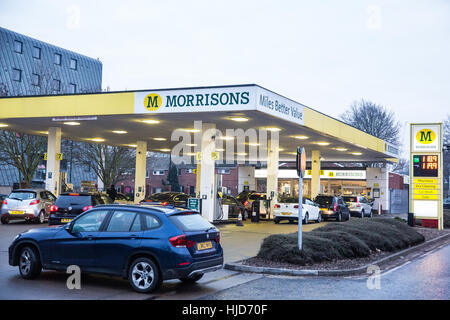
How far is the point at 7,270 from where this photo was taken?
1096 cm

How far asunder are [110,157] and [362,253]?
33.1 m

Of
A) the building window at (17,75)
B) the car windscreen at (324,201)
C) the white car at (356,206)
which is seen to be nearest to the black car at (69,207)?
the car windscreen at (324,201)

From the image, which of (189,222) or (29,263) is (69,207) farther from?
(189,222)

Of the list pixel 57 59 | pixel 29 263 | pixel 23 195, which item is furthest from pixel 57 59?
pixel 29 263

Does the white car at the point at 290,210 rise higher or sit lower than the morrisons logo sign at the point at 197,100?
lower

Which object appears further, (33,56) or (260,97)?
(33,56)

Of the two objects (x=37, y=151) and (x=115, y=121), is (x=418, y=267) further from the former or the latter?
(x=37, y=151)

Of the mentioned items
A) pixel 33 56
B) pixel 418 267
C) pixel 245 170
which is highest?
pixel 33 56

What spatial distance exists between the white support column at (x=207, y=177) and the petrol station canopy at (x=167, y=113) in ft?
3.40

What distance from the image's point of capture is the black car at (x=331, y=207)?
3141cm

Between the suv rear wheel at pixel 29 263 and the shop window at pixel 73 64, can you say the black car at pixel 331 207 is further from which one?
the shop window at pixel 73 64

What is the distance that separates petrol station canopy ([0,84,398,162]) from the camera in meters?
20.8
